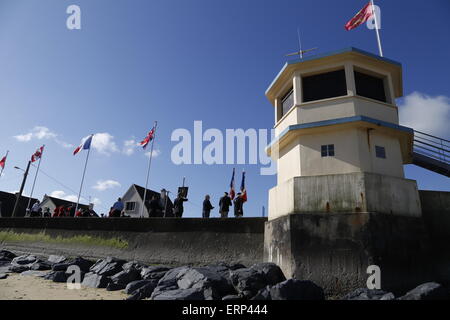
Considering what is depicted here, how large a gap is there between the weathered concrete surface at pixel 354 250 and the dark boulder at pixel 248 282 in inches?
39.8

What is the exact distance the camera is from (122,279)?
334 inches

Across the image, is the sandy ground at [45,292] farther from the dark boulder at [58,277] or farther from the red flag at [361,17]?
the red flag at [361,17]

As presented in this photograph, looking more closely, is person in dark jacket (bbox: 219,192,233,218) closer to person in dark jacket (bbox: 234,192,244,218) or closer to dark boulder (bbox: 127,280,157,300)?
person in dark jacket (bbox: 234,192,244,218)

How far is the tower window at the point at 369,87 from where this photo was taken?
9500 mm

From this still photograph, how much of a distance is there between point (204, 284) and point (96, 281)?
4.08m

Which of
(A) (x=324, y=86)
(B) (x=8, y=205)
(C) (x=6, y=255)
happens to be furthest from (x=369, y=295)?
(B) (x=8, y=205)

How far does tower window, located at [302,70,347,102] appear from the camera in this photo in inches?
372

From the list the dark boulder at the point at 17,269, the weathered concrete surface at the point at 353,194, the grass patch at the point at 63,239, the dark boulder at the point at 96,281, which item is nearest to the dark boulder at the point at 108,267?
the dark boulder at the point at 96,281

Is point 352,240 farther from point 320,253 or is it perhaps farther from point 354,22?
point 354,22

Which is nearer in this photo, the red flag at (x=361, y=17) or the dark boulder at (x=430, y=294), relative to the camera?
the dark boulder at (x=430, y=294)

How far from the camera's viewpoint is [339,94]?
9.37 meters
